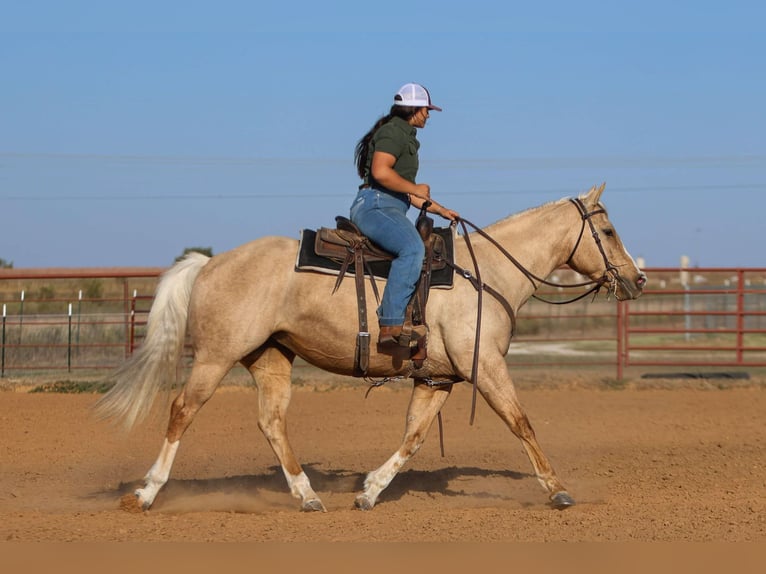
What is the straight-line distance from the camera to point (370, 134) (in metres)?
6.74

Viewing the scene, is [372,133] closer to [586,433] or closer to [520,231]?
[520,231]

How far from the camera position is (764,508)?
6098 mm

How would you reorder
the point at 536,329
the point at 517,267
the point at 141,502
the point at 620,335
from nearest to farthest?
the point at 141,502, the point at 517,267, the point at 620,335, the point at 536,329

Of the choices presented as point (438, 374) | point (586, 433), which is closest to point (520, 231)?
point (438, 374)

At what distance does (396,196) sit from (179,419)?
6.97ft

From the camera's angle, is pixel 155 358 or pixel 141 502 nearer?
pixel 141 502

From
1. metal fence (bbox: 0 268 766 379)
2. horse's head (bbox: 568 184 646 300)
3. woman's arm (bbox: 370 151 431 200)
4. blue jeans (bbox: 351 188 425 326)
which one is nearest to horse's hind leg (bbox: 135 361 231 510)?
blue jeans (bbox: 351 188 425 326)

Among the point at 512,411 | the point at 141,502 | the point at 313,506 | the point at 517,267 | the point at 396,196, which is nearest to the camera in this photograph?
the point at 141,502

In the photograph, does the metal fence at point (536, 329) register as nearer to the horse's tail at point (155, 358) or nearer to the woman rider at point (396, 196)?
the woman rider at point (396, 196)

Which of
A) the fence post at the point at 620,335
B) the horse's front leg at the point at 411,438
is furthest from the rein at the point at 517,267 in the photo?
the fence post at the point at 620,335

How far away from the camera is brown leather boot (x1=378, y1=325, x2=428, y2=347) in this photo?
6418mm

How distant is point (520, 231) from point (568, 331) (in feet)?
74.8

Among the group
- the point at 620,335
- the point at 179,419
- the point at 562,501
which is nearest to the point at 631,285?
the point at 562,501

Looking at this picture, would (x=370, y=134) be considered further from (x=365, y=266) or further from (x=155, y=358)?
(x=155, y=358)
